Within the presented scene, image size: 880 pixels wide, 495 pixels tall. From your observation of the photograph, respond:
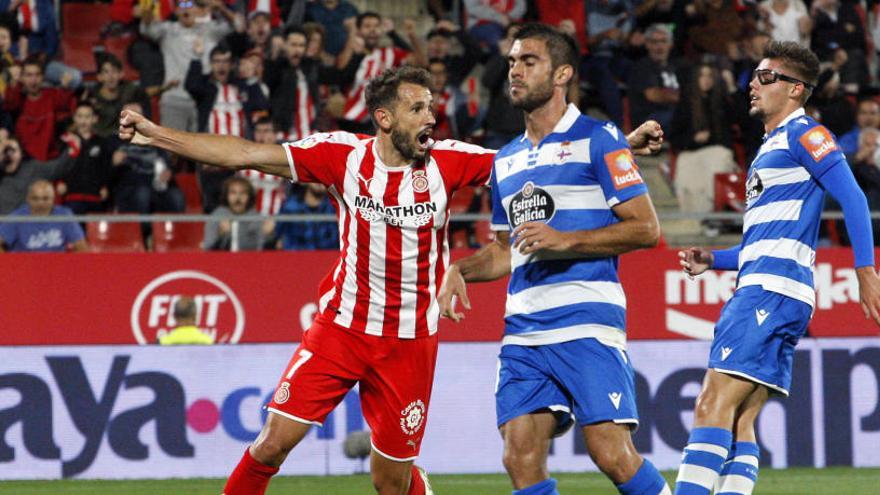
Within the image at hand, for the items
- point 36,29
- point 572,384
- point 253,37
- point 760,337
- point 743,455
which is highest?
point 36,29

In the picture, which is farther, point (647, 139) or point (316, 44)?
point (316, 44)

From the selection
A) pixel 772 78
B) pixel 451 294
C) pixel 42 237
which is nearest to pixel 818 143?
pixel 772 78

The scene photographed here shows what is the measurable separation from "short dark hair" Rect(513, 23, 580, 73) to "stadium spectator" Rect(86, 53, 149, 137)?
26.9 ft

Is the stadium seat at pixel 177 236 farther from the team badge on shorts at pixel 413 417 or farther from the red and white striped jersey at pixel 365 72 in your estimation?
the team badge on shorts at pixel 413 417

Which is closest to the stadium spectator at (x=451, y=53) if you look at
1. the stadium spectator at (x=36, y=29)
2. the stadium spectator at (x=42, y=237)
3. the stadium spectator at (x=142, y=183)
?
the stadium spectator at (x=142, y=183)

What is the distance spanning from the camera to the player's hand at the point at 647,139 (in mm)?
6086

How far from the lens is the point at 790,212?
6258 mm

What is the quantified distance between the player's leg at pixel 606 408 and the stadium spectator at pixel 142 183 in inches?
298

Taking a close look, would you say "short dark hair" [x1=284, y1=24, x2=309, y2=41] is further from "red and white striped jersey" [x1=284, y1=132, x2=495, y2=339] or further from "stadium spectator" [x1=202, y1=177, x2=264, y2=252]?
"red and white striped jersey" [x1=284, y1=132, x2=495, y2=339]

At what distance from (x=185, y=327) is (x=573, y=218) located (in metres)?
6.23

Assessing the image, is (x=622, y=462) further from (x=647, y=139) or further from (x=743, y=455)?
(x=647, y=139)

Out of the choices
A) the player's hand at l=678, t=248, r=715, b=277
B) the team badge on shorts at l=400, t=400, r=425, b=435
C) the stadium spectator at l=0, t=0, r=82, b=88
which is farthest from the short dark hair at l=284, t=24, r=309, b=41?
the player's hand at l=678, t=248, r=715, b=277

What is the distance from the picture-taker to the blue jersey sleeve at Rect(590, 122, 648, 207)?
17.7 feet

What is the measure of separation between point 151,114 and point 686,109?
17.5 ft
